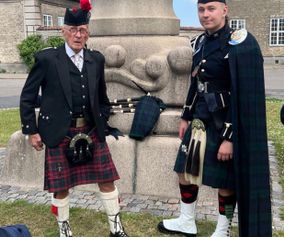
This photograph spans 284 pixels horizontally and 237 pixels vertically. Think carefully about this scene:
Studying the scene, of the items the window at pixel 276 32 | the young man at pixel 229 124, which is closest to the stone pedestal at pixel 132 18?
the young man at pixel 229 124

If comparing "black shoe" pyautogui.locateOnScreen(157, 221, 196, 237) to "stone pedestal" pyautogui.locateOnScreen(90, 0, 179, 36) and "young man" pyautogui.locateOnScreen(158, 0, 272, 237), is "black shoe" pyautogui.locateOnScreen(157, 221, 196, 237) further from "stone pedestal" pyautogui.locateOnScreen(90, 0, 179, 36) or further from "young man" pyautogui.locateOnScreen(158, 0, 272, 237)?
"stone pedestal" pyautogui.locateOnScreen(90, 0, 179, 36)

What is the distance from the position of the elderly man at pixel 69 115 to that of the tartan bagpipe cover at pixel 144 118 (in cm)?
109

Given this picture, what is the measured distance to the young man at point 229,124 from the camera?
2.99 meters

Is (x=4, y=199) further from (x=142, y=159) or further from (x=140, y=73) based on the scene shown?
(x=140, y=73)

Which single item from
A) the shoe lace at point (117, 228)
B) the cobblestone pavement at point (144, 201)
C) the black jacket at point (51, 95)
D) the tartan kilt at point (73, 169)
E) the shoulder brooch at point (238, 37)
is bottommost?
the cobblestone pavement at point (144, 201)

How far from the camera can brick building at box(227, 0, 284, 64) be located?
108ft

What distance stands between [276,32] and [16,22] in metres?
19.3

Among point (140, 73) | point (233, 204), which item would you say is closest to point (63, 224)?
point (233, 204)

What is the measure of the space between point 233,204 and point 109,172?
39.5 inches

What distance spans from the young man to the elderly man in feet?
2.46

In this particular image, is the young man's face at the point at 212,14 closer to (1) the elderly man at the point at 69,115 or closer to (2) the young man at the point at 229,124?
(2) the young man at the point at 229,124

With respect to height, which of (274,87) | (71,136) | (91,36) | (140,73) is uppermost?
(91,36)

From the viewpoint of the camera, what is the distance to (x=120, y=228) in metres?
3.57

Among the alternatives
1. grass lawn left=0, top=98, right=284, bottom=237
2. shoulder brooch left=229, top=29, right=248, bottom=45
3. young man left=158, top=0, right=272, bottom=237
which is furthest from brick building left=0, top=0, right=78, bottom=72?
shoulder brooch left=229, top=29, right=248, bottom=45
